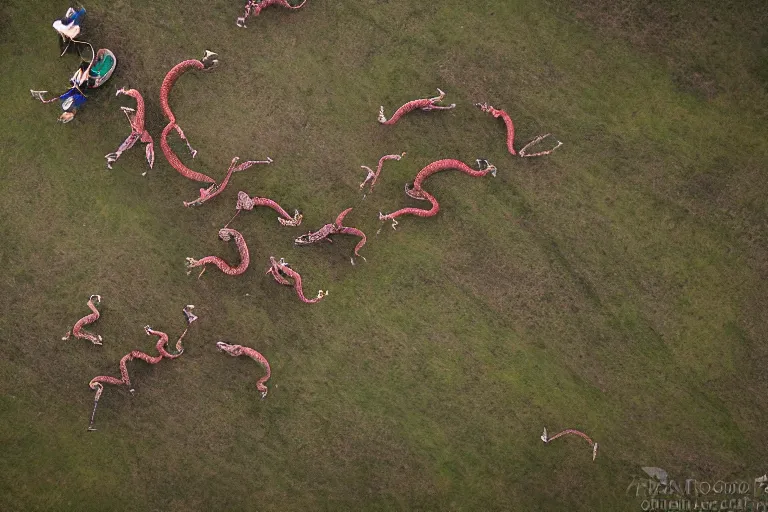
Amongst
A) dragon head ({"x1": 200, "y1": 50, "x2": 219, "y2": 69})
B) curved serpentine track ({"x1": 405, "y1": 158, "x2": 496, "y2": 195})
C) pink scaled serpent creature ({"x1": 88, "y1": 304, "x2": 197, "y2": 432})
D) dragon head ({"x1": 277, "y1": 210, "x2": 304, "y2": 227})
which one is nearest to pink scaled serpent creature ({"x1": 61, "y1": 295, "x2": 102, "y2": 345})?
pink scaled serpent creature ({"x1": 88, "y1": 304, "x2": 197, "y2": 432})

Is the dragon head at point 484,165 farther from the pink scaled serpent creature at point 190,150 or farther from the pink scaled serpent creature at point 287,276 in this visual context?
the pink scaled serpent creature at point 190,150

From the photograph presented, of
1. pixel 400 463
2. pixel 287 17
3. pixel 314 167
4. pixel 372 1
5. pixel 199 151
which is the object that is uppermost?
pixel 372 1

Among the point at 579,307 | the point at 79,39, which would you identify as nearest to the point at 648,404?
the point at 579,307

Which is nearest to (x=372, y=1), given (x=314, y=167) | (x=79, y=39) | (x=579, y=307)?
(x=314, y=167)

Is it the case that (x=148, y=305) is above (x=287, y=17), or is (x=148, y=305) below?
below

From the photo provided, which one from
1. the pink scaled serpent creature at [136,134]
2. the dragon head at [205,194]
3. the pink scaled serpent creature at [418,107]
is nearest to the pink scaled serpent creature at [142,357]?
the dragon head at [205,194]

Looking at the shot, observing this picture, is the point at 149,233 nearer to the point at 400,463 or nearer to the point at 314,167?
the point at 314,167

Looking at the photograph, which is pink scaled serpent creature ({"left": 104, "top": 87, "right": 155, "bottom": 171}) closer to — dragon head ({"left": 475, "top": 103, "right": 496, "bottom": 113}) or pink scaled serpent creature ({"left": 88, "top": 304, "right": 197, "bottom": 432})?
pink scaled serpent creature ({"left": 88, "top": 304, "right": 197, "bottom": 432})
